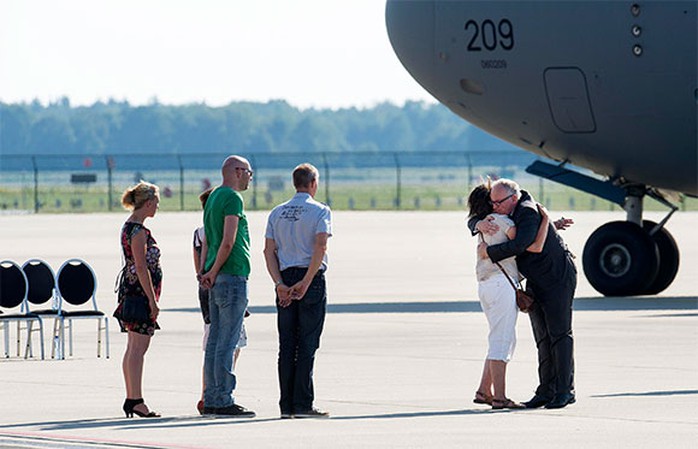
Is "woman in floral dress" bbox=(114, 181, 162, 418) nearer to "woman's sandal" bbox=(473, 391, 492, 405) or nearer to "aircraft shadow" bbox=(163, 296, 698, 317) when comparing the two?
"woman's sandal" bbox=(473, 391, 492, 405)

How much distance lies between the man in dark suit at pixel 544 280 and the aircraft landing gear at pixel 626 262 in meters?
10.8

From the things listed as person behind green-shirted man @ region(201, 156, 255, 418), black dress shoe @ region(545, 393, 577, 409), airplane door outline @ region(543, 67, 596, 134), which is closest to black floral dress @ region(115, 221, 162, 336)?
person behind green-shirted man @ region(201, 156, 255, 418)

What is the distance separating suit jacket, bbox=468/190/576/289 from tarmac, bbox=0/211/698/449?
942mm

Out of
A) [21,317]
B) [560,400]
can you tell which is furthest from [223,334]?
[21,317]

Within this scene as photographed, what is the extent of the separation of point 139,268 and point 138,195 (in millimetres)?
535

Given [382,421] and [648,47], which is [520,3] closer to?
[648,47]

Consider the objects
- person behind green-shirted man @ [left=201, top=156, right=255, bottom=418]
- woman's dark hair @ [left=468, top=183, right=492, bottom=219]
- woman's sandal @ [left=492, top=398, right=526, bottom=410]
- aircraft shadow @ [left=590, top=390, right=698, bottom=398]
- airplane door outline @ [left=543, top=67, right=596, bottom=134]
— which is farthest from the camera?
airplane door outline @ [left=543, top=67, right=596, bottom=134]

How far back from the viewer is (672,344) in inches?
743

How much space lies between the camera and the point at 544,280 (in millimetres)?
14711

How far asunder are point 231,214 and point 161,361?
406cm

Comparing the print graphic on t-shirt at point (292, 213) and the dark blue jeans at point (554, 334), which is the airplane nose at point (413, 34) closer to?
the dark blue jeans at point (554, 334)

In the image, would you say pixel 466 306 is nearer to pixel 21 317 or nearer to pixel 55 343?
pixel 55 343

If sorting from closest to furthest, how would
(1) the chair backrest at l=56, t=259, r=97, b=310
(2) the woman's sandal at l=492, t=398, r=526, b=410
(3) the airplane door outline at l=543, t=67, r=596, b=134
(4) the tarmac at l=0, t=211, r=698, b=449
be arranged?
1. (4) the tarmac at l=0, t=211, r=698, b=449
2. (2) the woman's sandal at l=492, t=398, r=526, b=410
3. (1) the chair backrest at l=56, t=259, r=97, b=310
4. (3) the airplane door outline at l=543, t=67, r=596, b=134

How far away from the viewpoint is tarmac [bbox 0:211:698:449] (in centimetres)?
1293
